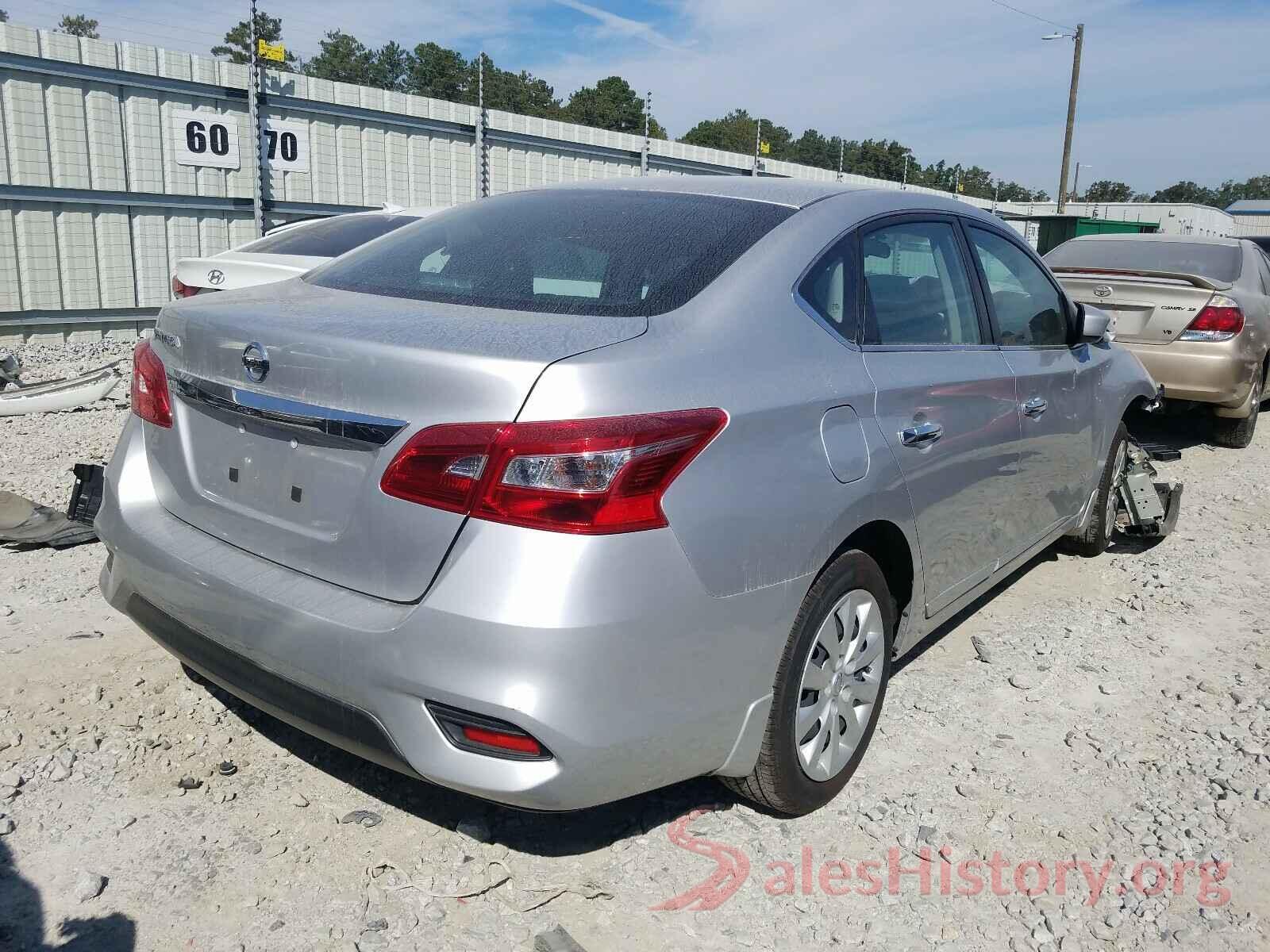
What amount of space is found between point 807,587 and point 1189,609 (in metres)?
2.89

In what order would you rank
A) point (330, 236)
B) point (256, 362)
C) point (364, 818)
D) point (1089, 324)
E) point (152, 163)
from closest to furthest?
1. point (256, 362)
2. point (364, 818)
3. point (1089, 324)
4. point (330, 236)
5. point (152, 163)

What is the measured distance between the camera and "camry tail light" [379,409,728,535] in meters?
1.93

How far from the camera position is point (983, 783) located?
2949 millimetres

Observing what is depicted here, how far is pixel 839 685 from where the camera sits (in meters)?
2.67

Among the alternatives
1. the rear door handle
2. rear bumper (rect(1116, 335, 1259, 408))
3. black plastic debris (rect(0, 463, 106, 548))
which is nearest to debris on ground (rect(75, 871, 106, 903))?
black plastic debris (rect(0, 463, 106, 548))

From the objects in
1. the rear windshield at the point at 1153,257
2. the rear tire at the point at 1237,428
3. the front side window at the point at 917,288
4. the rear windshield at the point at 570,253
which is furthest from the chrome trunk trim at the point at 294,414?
the rear tire at the point at 1237,428

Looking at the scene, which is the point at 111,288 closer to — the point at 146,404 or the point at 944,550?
the point at 146,404

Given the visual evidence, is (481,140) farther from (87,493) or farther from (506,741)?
(506,741)

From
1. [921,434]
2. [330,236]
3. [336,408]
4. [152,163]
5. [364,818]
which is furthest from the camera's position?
[152,163]

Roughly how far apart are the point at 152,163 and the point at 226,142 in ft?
2.66

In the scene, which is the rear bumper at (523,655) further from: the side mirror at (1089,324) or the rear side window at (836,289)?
the side mirror at (1089,324)

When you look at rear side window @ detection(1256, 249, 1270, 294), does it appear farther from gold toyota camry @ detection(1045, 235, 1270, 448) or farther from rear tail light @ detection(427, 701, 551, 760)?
rear tail light @ detection(427, 701, 551, 760)

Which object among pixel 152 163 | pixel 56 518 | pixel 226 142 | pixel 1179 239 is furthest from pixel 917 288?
pixel 226 142

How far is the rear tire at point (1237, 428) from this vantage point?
7574mm
